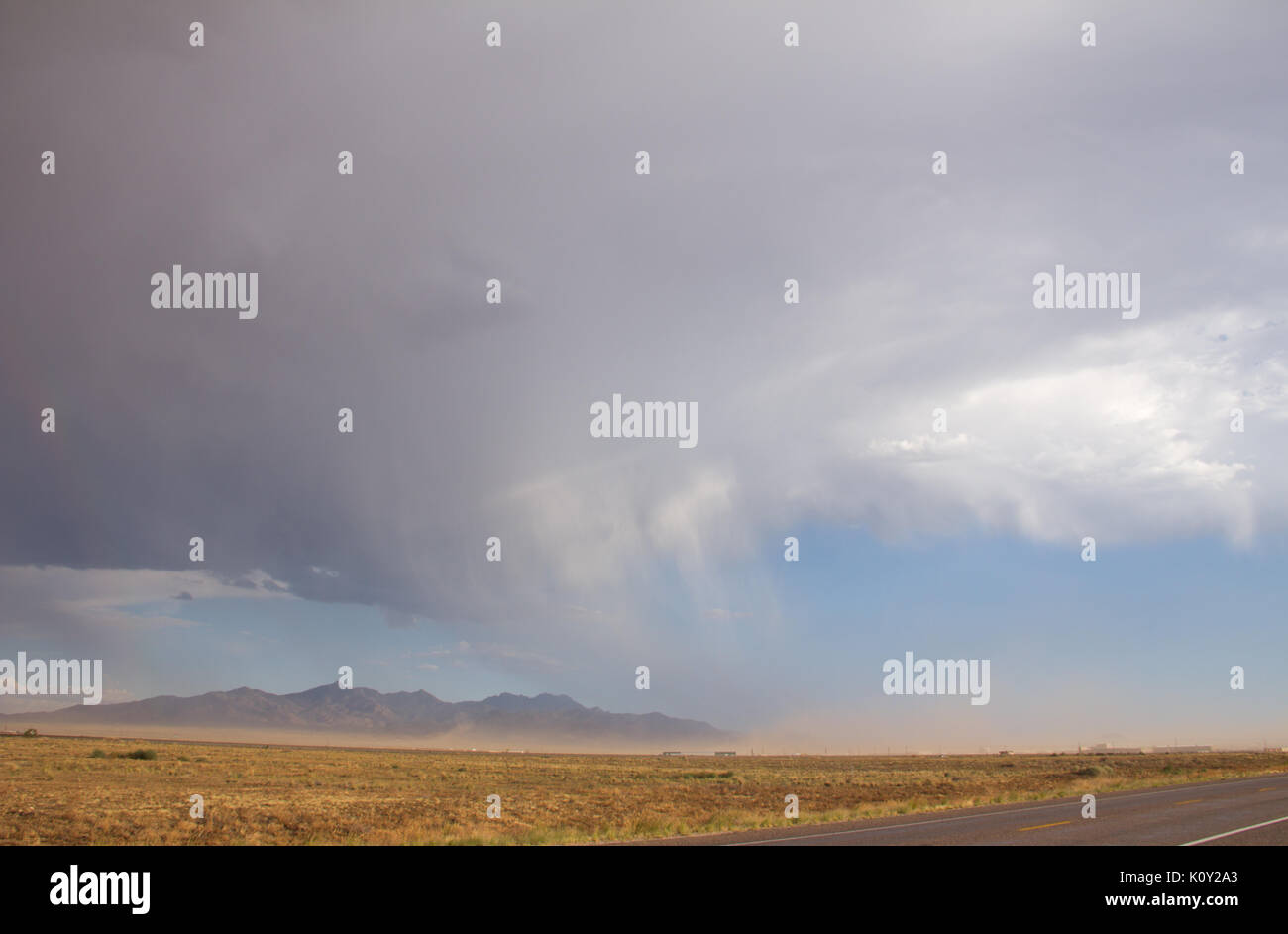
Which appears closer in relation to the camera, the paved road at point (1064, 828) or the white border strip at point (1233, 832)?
the white border strip at point (1233, 832)

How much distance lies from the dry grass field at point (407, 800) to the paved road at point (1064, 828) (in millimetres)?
2890

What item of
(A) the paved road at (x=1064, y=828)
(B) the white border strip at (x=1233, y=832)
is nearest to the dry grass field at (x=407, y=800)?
(A) the paved road at (x=1064, y=828)

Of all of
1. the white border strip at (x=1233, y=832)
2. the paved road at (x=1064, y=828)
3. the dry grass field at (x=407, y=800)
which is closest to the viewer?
the white border strip at (x=1233, y=832)

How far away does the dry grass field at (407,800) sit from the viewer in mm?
25016

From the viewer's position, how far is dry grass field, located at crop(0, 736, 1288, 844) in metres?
25.0

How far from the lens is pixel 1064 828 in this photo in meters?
19.9

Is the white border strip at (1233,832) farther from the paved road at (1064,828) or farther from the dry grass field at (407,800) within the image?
the dry grass field at (407,800)
